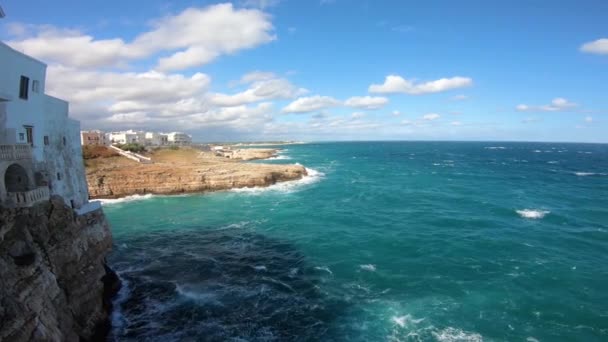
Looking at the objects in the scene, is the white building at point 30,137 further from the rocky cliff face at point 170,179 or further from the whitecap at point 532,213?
the whitecap at point 532,213

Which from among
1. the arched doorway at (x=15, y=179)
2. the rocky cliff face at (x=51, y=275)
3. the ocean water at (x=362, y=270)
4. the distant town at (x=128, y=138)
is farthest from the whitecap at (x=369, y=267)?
the distant town at (x=128, y=138)

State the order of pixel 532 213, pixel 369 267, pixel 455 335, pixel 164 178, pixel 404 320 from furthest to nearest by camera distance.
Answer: pixel 164 178
pixel 532 213
pixel 369 267
pixel 404 320
pixel 455 335

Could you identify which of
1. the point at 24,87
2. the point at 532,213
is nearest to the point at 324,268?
the point at 24,87

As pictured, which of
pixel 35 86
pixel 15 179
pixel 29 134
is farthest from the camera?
pixel 35 86

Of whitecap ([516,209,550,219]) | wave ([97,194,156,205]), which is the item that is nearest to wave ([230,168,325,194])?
wave ([97,194,156,205])

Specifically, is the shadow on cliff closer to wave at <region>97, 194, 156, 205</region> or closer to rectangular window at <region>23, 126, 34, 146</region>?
rectangular window at <region>23, 126, 34, 146</region>

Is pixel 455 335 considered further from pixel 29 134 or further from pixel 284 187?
pixel 284 187
